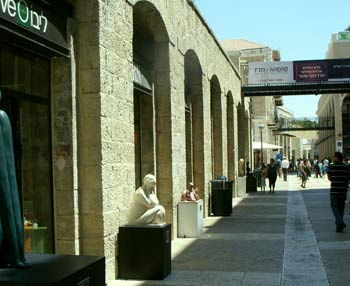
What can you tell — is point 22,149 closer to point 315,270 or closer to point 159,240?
point 159,240

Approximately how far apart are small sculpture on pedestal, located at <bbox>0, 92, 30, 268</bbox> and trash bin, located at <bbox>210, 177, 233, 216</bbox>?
1153 centimetres

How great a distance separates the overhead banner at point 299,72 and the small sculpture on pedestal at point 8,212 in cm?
2496

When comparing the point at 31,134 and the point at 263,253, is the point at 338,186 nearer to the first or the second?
the point at 263,253

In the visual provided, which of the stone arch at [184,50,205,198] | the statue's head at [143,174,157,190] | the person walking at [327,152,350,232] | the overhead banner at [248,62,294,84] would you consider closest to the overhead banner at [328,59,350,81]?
the overhead banner at [248,62,294,84]

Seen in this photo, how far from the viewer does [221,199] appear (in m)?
14.8

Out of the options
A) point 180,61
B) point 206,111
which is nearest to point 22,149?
point 180,61

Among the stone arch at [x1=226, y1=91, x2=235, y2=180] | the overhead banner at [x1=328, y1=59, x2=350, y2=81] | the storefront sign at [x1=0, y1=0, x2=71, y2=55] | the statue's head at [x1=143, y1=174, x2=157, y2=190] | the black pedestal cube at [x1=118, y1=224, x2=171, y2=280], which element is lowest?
the black pedestal cube at [x1=118, y1=224, x2=171, y2=280]

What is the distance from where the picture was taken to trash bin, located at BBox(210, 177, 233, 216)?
14797 mm

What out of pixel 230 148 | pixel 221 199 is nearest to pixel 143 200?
pixel 221 199

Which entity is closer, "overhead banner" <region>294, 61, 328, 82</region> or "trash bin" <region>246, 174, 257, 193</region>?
"trash bin" <region>246, 174, 257, 193</region>

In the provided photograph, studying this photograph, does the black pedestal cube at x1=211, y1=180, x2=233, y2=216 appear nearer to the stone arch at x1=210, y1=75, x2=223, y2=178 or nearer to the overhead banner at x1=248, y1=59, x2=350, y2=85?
the stone arch at x1=210, y1=75, x2=223, y2=178

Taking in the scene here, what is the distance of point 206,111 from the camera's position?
47.9 feet

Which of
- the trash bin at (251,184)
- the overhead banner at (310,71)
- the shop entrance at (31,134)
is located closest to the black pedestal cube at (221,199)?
the shop entrance at (31,134)

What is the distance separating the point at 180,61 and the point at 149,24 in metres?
1.52
